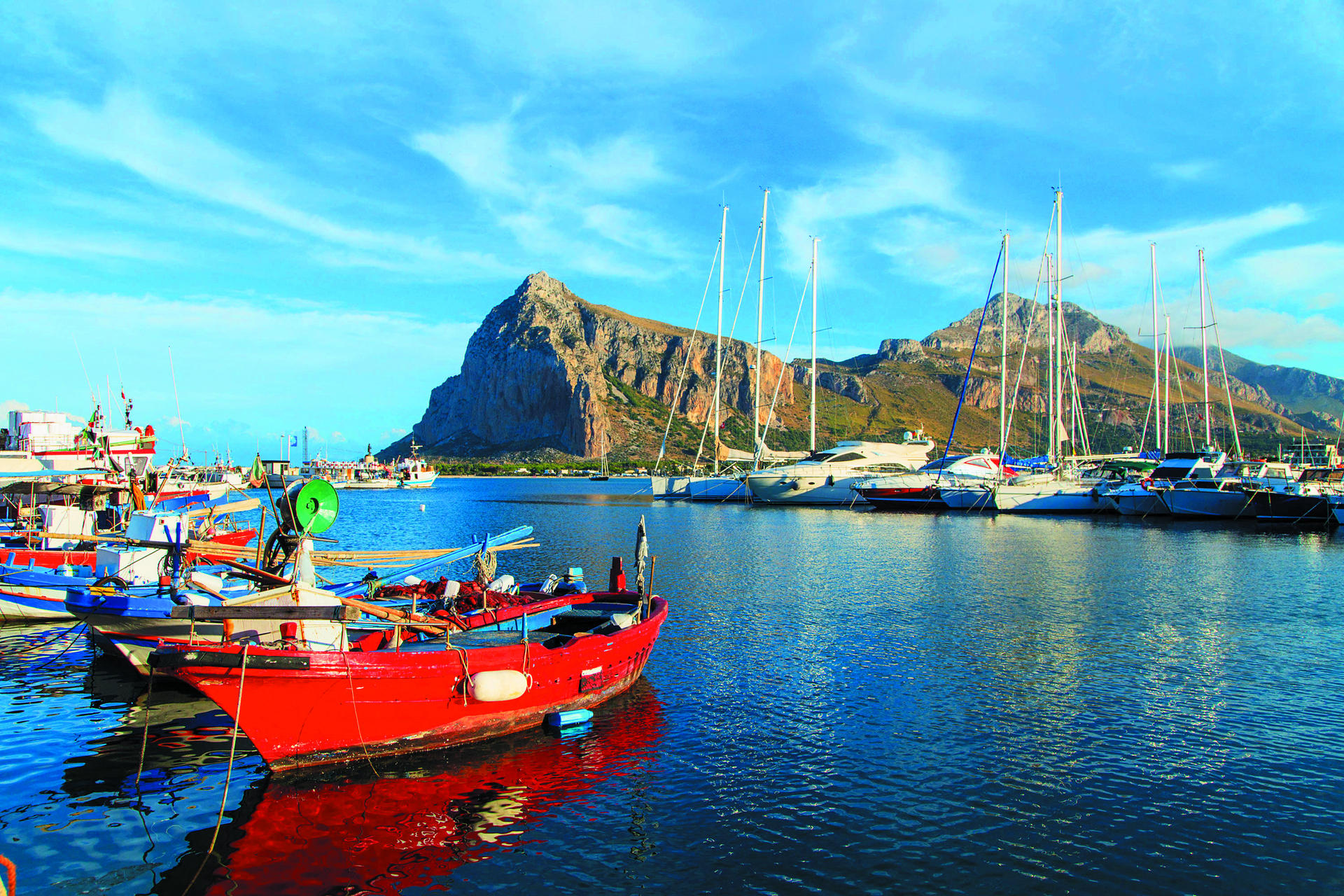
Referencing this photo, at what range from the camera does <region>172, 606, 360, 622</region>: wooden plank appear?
470 inches

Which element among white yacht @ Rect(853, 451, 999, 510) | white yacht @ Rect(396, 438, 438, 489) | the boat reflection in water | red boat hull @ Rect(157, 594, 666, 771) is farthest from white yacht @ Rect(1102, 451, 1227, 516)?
white yacht @ Rect(396, 438, 438, 489)

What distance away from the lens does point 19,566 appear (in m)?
24.4

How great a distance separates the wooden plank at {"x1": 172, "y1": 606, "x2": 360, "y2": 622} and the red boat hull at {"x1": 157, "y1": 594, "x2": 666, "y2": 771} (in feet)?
2.41

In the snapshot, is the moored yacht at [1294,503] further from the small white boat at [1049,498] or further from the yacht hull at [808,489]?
the yacht hull at [808,489]

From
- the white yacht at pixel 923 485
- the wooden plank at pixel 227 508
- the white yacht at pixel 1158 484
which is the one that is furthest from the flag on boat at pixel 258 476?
the white yacht at pixel 1158 484

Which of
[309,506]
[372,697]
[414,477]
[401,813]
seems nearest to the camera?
[401,813]

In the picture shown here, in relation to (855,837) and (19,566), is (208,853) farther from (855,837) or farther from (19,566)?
(19,566)

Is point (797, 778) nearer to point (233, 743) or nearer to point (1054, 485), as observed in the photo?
point (233, 743)

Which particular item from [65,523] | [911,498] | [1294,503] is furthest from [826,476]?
[65,523]

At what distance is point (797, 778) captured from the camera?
12.3 metres

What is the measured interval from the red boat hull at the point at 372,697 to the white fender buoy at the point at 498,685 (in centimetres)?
14

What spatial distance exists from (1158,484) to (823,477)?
28752mm

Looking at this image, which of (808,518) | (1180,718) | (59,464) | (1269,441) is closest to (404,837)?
(1180,718)

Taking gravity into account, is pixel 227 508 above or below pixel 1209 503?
above
